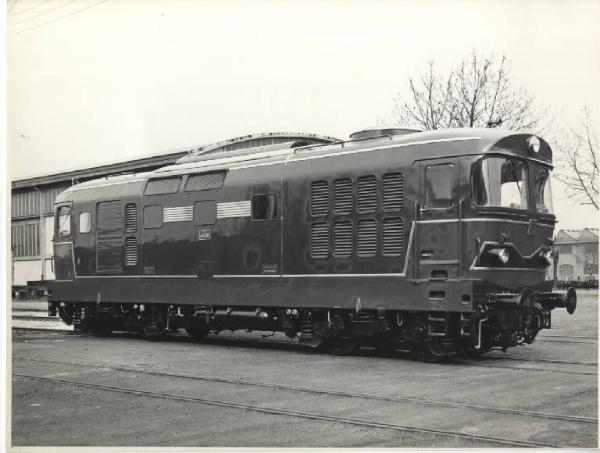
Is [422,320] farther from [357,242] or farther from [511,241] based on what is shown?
[511,241]

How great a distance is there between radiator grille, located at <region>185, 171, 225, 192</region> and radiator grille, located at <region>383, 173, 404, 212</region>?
411 cm

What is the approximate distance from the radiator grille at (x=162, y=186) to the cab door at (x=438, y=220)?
6.31 meters

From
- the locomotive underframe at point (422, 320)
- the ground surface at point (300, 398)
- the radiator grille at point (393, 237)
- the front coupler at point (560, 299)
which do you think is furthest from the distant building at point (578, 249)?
the radiator grille at point (393, 237)

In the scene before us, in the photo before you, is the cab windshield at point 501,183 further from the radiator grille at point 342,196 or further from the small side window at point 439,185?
the radiator grille at point 342,196

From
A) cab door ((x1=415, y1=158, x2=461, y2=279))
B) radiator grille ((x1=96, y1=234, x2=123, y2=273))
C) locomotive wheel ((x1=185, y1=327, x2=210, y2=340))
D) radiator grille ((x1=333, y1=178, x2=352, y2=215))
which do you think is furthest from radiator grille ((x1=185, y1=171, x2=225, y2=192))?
cab door ((x1=415, y1=158, x2=461, y2=279))

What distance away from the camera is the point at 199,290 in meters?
17.0

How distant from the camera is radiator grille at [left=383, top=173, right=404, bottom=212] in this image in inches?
548

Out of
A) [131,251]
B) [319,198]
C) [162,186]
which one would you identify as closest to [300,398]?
[319,198]

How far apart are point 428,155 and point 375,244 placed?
185 centimetres

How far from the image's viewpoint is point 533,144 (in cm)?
1398

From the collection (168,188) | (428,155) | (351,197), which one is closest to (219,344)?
(168,188)

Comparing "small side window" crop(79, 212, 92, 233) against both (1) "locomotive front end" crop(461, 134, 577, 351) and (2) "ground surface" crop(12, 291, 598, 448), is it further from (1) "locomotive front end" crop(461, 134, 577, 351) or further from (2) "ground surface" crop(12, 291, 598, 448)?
(1) "locomotive front end" crop(461, 134, 577, 351)

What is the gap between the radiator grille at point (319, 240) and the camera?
48.9 ft

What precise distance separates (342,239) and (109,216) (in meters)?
7.24
